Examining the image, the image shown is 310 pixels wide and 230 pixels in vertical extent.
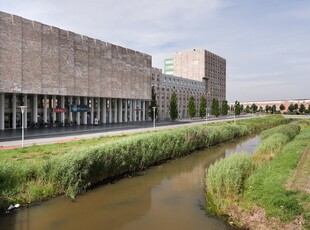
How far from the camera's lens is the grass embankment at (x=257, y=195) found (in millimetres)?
9656

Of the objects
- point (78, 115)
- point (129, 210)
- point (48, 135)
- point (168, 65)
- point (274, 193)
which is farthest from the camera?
point (168, 65)

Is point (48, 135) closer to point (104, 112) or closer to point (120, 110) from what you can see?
point (104, 112)

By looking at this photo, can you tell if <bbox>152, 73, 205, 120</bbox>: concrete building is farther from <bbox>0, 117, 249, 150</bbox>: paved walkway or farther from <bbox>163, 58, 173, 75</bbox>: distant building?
<bbox>0, 117, 249, 150</bbox>: paved walkway

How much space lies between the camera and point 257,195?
446 inches

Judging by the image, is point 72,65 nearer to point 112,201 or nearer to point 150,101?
point 150,101

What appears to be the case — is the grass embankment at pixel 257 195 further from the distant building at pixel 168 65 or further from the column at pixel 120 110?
the distant building at pixel 168 65

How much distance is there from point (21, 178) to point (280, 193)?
10987mm

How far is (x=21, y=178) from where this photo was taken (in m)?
12.9

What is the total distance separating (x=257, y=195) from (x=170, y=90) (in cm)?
7361


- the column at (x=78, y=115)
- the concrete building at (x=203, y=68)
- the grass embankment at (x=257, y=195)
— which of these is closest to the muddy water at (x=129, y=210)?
the grass embankment at (x=257, y=195)

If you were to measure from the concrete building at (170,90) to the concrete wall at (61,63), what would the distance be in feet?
63.3

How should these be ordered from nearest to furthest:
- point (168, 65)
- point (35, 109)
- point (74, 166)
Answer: point (74, 166) < point (35, 109) < point (168, 65)

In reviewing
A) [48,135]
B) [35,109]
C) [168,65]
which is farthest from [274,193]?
[168,65]

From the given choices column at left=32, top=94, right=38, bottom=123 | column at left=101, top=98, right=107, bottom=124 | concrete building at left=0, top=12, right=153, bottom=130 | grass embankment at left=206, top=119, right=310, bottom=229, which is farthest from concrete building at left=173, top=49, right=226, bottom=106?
grass embankment at left=206, top=119, right=310, bottom=229
